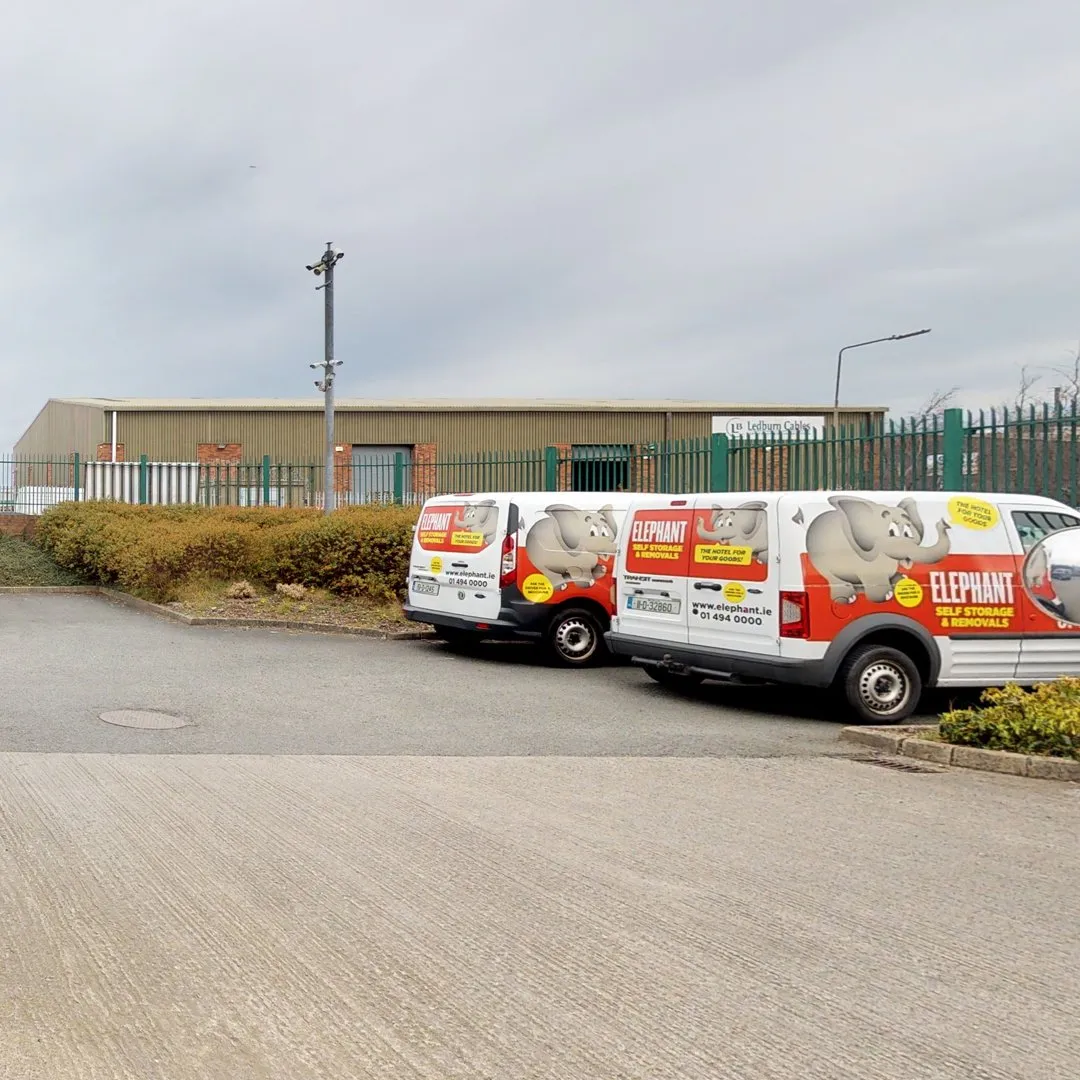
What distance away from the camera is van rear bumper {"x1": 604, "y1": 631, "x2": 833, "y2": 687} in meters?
10.2

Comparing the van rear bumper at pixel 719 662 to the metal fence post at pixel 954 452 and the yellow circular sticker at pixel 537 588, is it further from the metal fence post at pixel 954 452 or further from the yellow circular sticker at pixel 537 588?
the metal fence post at pixel 954 452

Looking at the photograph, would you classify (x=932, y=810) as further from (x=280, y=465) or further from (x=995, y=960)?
(x=280, y=465)

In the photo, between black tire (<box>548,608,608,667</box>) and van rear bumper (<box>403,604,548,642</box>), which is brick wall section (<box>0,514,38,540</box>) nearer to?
van rear bumper (<box>403,604,548,642</box>)

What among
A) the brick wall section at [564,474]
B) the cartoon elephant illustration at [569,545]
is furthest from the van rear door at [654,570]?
the brick wall section at [564,474]

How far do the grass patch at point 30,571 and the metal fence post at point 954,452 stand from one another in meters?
15.9

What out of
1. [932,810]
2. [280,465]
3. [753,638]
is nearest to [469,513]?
[753,638]

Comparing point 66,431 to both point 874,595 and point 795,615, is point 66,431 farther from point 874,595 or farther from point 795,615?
point 874,595

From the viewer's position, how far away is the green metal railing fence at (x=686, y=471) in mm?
14039

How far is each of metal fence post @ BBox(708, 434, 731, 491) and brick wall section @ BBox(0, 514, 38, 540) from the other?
1610cm

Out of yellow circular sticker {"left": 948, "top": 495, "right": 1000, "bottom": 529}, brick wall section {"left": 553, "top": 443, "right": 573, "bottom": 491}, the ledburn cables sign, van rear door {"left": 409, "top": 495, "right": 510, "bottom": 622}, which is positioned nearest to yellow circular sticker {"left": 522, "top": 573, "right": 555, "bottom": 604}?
van rear door {"left": 409, "top": 495, "right": 510, "bottom": 622}

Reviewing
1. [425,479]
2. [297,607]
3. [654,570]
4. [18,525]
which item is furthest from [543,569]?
[18,525]

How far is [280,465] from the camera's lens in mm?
29797

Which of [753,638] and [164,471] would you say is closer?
[753,638]

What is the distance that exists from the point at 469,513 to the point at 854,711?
555 centimetres
